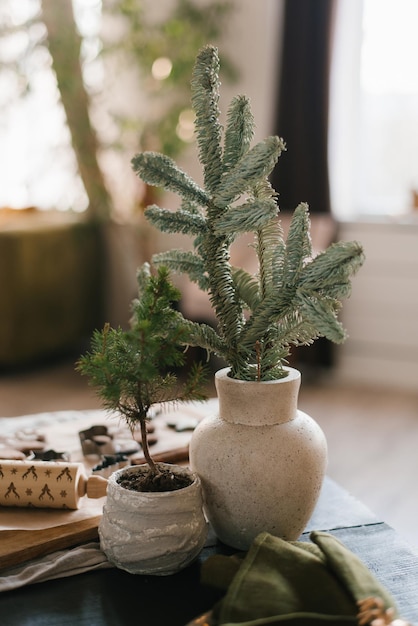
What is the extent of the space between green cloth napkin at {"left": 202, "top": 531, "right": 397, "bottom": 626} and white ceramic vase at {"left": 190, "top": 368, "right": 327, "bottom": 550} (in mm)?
80

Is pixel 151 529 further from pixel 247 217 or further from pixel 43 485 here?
pixel 247 217

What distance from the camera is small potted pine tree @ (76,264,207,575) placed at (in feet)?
2.95

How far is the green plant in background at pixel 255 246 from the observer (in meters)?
0.89

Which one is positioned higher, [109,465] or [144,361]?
[144,361]

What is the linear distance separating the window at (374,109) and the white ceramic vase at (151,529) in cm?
305

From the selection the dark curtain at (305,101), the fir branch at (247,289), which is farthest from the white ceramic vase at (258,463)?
the dark curtain at (305,101)

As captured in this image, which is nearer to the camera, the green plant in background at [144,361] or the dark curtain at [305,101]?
the green plant in background at [144,361]

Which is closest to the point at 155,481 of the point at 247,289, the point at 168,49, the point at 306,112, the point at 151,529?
the point at 151,529

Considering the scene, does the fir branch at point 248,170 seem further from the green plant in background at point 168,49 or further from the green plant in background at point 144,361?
the green plant in background at point 168,49

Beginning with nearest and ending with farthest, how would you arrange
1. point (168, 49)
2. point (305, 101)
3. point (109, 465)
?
point (109, 465) → point (305, 101) → point (168, 49)

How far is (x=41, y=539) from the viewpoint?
961 mm

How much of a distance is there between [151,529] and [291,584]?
0.62ft

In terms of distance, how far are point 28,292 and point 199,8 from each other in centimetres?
177

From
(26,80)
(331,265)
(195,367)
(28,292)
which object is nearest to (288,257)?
(331,265)
